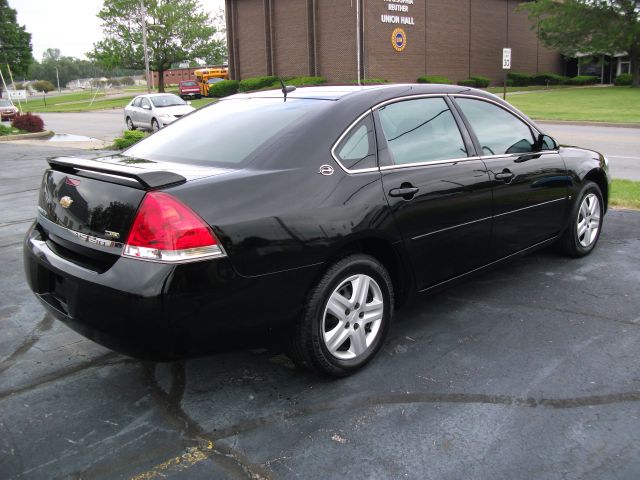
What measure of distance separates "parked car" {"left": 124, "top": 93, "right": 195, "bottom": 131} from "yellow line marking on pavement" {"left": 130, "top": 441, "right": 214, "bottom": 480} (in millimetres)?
21229

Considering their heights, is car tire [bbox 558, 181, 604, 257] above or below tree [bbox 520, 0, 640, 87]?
below

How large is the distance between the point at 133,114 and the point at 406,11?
23718 mm

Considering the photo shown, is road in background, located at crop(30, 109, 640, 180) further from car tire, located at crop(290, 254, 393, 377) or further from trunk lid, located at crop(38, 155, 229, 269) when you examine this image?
trunk lid, located at crop(38, 155, 229, 269)

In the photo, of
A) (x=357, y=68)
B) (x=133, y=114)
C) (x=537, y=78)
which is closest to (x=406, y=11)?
(x=357, y=68)

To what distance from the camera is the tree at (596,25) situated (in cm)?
4412

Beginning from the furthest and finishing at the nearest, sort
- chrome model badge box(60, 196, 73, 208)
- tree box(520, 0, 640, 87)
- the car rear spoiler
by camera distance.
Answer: tree box(520, 0, 640, 87) → chrome model badge box(60, 196, 73, 208) → the car rear spoiler

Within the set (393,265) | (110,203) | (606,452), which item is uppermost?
(110,203)

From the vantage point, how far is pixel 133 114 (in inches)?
989

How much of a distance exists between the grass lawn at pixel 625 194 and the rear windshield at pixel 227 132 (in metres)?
5.50

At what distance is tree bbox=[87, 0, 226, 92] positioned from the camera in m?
55.7

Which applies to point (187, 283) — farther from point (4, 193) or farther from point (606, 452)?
point (4, 193)

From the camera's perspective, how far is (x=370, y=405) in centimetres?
326

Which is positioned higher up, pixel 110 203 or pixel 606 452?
pixel 110 203

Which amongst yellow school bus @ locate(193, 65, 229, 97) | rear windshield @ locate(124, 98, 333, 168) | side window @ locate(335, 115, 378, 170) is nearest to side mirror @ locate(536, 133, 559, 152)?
side window @ locate(335, 115, 378, 170)
